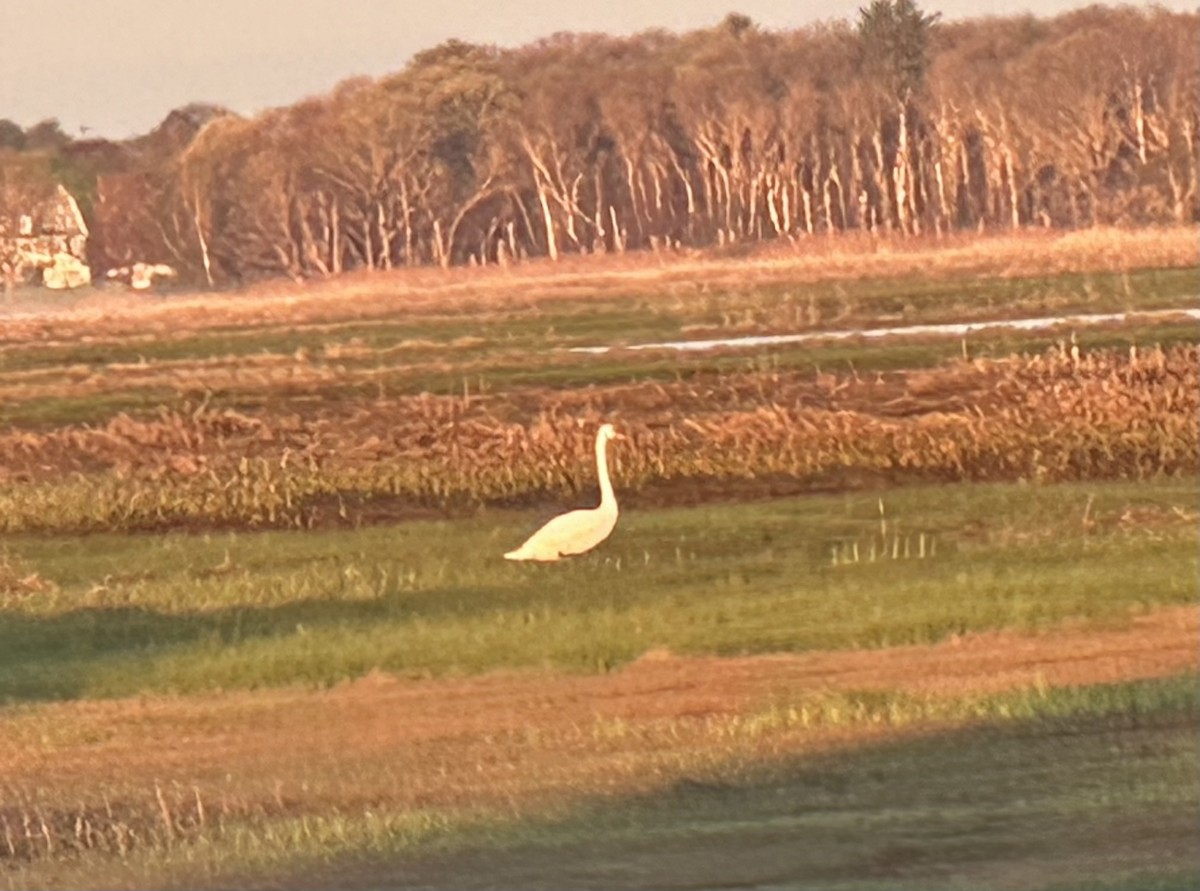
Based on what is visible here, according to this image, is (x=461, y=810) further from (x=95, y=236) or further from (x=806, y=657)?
Answer: (x=95, y=236)

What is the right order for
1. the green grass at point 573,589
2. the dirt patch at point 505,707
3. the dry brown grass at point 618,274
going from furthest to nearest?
1. the dry brown grass at point 618,274
2. the green grass at point 573,589
3. the dirt patch at point 505,707

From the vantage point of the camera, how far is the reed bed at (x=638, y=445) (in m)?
13.7

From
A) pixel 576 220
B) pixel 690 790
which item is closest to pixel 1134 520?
pixel 576 220

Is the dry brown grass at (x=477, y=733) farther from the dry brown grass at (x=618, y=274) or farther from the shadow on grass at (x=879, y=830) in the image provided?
the dry brown grass at (x=618, y=274)

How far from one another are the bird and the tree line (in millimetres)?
1667

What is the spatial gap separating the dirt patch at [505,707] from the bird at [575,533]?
1.35m

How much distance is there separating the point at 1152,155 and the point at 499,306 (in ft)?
12.5

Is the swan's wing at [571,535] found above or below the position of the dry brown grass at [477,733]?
above

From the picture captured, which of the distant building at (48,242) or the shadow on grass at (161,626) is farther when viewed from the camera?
the distant building at (48,242)

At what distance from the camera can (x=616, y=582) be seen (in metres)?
12.2

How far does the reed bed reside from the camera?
1367cm

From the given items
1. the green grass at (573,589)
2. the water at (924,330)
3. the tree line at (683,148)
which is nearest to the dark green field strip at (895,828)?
the green grass at (573,589)

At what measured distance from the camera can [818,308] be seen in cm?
1425

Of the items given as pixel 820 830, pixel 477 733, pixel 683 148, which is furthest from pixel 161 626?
pixel 820 830
